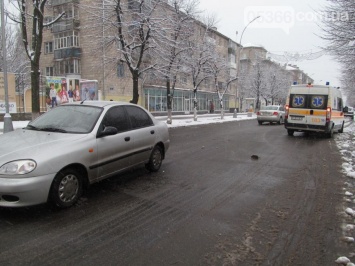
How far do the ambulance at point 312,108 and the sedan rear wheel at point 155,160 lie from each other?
31.6 ft

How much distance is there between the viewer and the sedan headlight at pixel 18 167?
391cm

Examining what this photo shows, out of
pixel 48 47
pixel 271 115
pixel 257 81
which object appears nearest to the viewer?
pixel 271 115

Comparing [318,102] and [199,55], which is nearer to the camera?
[318,102]

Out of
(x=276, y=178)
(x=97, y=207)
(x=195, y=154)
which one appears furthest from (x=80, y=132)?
(x=195, y=154)

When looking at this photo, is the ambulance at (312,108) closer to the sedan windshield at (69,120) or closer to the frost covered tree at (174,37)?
the frost covered tree at (174,37)

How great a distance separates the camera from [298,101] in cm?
1451

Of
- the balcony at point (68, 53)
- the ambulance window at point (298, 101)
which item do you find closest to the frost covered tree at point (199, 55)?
the ambulance window at point (298, 101)

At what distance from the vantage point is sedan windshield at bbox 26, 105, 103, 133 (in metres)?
5.09

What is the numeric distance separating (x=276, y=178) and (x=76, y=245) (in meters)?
4.60

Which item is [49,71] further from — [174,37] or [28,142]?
[28,142]

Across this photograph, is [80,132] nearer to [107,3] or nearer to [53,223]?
[53,223]

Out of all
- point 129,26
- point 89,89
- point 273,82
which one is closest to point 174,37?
point 129,26

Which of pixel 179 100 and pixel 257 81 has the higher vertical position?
pixel 257 81

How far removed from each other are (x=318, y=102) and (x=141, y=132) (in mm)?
10754
